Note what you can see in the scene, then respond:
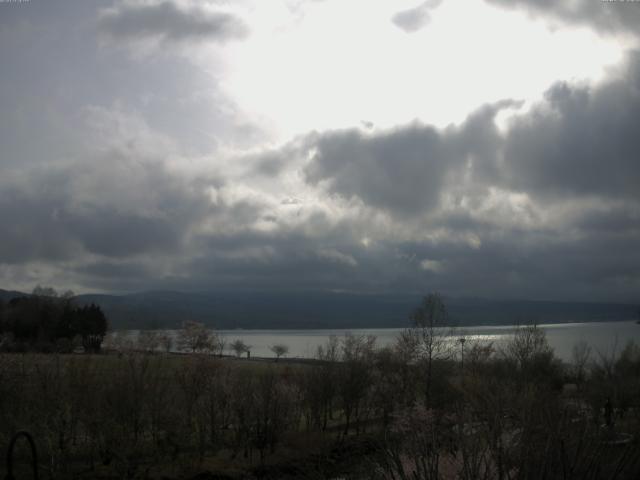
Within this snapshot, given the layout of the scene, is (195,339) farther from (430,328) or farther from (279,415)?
(279,415)

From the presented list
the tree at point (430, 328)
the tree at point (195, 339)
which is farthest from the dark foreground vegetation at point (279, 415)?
the tree at point (195, 339)

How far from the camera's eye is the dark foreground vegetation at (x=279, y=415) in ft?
59.2

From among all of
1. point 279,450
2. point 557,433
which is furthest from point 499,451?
point 279,450

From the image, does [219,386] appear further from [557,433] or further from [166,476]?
[557,433]

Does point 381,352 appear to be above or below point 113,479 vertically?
above

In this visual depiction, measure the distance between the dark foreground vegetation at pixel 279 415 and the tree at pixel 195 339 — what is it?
74.8m

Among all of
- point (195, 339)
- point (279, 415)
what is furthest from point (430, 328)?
point (195, 339)

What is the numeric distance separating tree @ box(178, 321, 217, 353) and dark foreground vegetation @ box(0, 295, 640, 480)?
74.8 metres

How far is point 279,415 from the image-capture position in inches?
1857

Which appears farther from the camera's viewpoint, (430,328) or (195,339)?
(195,339)

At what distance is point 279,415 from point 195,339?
98944 mm

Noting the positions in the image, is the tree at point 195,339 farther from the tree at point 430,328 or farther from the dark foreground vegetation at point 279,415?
the dark foreground vegetation at point 279,415

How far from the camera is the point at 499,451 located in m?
13.3

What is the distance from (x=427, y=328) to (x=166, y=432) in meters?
42.7
